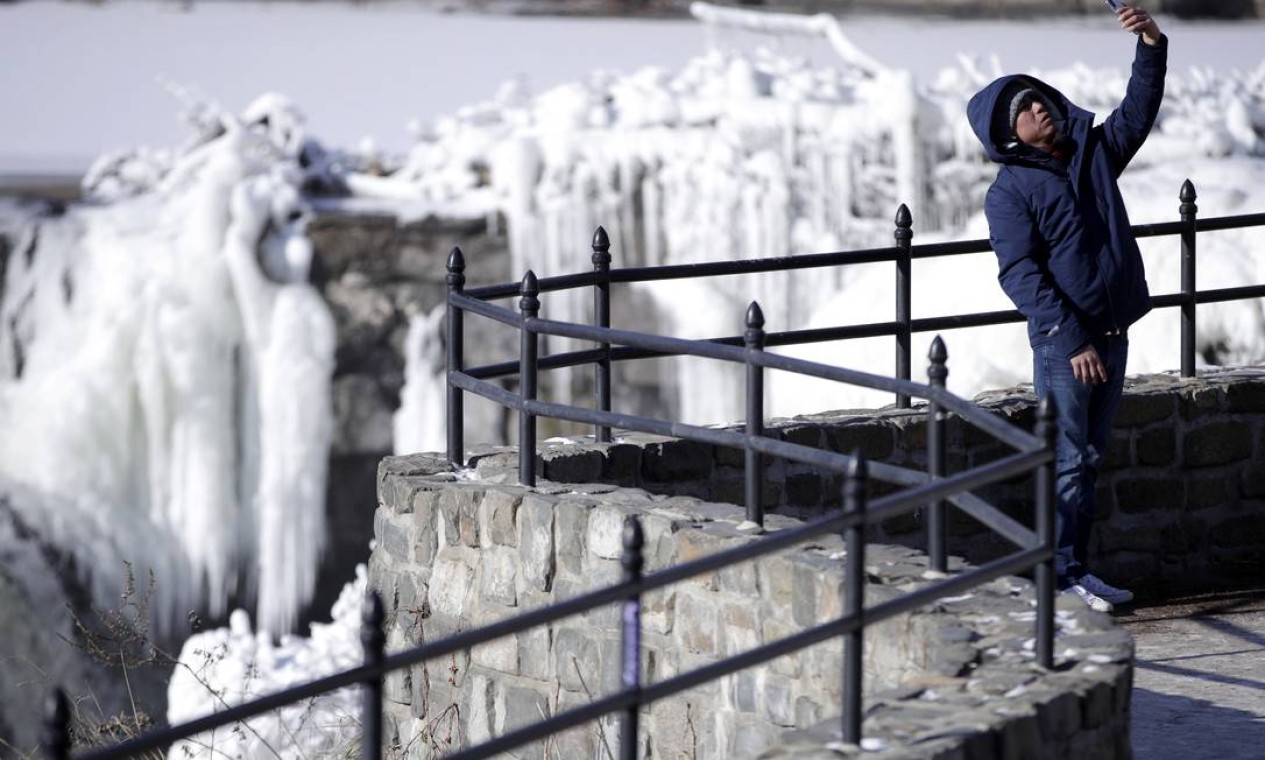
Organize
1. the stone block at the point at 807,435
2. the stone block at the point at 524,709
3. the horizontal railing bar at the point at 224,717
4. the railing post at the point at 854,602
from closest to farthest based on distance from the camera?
the horizontal railing bar at the point at 224,717 < the railing post at the point at 854,602 < the stone block at the point at 524,709 < the stone block at the point at 807,435

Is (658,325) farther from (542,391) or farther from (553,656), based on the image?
(553,656)

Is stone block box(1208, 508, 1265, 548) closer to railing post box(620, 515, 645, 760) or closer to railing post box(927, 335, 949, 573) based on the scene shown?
railing post box(927, 335, 949, 573)

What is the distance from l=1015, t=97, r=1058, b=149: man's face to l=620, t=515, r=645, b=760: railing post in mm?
2271

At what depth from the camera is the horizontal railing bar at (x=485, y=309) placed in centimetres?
628

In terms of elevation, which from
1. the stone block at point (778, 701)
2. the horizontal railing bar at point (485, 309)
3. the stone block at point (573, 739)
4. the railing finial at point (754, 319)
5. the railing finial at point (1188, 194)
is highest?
the railing finial at point (1188, 194)

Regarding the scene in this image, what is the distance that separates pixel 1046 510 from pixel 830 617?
33.5 inches

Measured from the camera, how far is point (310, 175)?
2114cm

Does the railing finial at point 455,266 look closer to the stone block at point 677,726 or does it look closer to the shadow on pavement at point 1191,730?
the stone block at point 677,726

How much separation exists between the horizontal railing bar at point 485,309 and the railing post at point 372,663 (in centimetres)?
270

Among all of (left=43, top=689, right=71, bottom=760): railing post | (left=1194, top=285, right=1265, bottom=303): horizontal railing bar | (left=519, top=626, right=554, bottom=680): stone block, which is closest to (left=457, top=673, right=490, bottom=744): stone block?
(left=519, top=626, right=554, bottom=680): stone block

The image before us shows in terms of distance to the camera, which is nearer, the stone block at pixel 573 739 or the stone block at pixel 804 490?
the stone block at pixel 573 739

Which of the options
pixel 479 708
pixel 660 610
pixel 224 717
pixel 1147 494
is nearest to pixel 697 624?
pixel 660 610

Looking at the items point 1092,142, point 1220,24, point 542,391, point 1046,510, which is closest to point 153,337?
point 542,391

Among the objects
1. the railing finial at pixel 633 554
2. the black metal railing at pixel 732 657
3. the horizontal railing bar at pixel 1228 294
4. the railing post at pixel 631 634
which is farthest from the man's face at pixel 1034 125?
the railing finial at pixel 633 554
